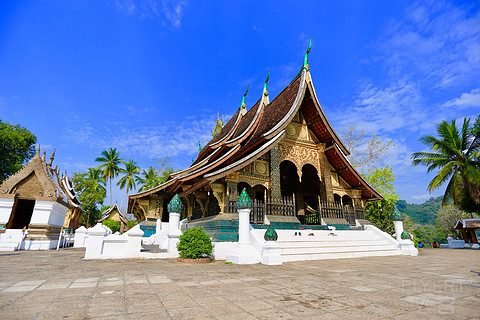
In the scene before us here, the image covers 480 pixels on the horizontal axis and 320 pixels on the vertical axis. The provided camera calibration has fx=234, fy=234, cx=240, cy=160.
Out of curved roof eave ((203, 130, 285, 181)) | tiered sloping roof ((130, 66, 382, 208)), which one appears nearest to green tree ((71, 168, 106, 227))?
tiered sloping roof ((130, 66, 382, 208))

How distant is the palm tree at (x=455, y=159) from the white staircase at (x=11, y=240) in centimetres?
2563

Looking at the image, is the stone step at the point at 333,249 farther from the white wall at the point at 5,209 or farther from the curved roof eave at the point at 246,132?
the white wall at the point at 5,209

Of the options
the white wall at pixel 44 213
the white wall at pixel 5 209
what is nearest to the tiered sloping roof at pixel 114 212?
the white wall at pixel 44 213

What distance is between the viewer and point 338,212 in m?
10.9

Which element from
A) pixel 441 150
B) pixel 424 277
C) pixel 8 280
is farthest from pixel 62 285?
pixel 441 150

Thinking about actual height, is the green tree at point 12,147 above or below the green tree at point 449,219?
above

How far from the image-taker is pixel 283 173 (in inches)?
579

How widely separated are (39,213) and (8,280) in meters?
10.2

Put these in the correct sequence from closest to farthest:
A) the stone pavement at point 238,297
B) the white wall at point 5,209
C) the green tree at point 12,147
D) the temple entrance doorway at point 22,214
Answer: the stone pavement at point 238,297, the white wall at point 5,209, the temple entrance doorway at point 22,214, the green tree at point 12,147

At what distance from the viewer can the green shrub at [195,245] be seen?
668 cm

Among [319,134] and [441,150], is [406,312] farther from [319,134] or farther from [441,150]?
[441,150]

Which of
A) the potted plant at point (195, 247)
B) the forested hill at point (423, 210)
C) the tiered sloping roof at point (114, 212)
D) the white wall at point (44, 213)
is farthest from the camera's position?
the forested hill at point (423, 210)

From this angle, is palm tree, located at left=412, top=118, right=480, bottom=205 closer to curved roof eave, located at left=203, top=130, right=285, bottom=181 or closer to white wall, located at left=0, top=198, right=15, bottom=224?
curved roof eave, located at left=203, top=130, right=285, bottom=181

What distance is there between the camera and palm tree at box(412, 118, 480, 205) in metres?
16.7
